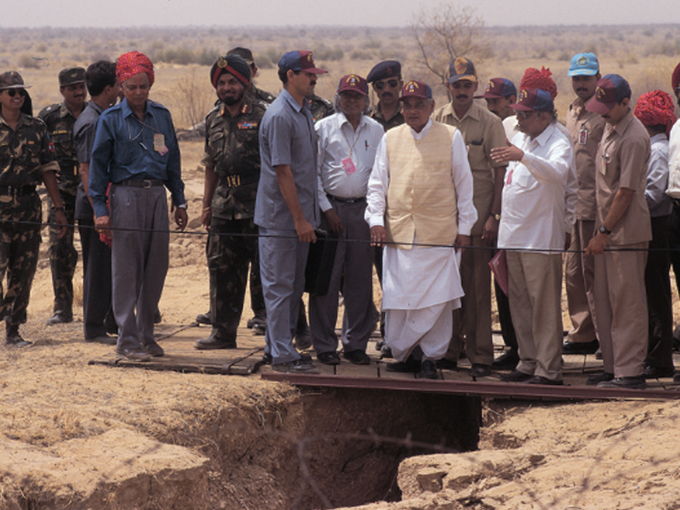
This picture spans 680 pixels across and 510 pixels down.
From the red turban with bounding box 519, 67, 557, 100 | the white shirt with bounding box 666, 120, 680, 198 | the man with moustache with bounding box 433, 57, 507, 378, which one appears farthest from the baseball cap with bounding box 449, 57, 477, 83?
the white shirt with bounding box 666, 120, 680, 198

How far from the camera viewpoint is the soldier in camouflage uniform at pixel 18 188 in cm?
662

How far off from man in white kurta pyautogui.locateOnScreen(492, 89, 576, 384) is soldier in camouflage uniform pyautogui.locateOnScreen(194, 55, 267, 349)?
78.4 inches

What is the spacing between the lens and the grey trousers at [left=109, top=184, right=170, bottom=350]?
19.2 feet

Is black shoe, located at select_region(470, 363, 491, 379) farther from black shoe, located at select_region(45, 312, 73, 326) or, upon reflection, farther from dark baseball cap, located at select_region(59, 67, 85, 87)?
dark baseball cap, located at select_region(59, 67, 85, 87)

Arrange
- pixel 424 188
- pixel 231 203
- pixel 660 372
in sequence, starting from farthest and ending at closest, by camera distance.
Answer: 1. pixel 231 203
2. pixel 660 372
3. pixel 424 188

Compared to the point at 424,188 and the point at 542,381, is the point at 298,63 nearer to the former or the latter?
the point at 424,188

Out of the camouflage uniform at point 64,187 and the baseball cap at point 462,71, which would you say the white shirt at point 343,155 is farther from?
the camouflage uniform at point 64,187

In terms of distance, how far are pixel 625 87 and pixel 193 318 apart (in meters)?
5.54

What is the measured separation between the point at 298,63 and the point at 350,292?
1705 mm

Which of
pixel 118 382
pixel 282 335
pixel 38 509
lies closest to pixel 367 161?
pixel 282 335

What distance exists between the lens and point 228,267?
250 inches

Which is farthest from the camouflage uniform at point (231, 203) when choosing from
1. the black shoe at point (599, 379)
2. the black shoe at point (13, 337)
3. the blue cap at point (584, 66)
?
the black shoe at point (599, 379)

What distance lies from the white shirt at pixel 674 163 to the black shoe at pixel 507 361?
162 cm

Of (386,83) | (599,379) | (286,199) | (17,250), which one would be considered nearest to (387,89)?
(386,83)
